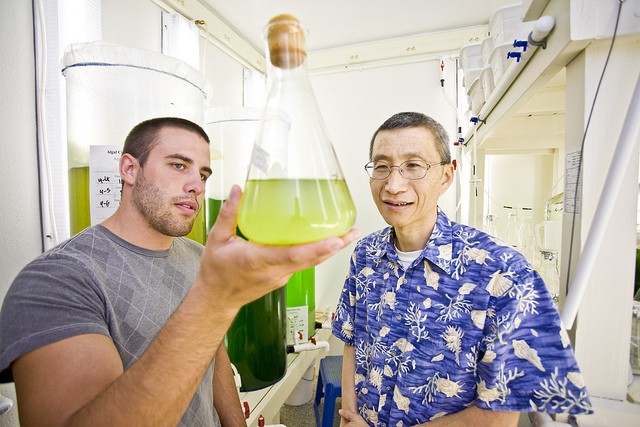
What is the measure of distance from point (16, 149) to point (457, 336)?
4.71ft

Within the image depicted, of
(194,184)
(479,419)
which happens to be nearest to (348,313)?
(479,419)

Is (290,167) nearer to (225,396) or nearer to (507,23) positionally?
(225,396)

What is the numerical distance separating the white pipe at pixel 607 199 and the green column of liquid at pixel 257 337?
35.8 inches

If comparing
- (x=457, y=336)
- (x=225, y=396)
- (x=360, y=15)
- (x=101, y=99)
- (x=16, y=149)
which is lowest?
(x=225, y=396)

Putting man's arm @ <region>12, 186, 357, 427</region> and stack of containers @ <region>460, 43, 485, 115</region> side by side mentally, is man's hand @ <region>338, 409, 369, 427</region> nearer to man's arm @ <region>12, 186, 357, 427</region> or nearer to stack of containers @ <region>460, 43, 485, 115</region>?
man's arm @ <region>12, 186, 357, 427</region>

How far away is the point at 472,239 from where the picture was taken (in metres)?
0.88

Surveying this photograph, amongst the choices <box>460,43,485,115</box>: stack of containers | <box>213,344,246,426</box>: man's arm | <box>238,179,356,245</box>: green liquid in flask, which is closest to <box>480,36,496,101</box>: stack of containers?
<box>460,43,485,115</box>: stack of containers

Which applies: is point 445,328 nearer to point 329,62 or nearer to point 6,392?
point 6,392

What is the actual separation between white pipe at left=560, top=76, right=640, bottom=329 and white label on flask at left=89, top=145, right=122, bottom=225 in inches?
44.5

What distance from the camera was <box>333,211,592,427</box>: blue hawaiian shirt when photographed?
676 millimetres

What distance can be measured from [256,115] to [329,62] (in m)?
1.50

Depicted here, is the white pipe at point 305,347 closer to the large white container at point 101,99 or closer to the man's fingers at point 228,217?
the large white container at point 101,99

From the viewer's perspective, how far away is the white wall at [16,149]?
3.11 feet

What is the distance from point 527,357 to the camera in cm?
69
